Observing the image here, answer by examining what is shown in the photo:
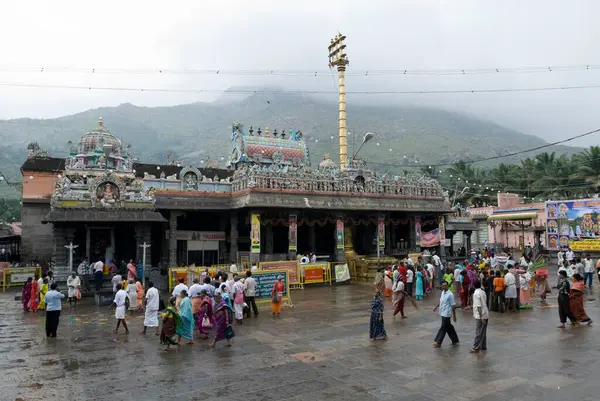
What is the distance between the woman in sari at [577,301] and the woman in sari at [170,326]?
10608mm

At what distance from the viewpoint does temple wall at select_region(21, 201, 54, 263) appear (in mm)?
27109

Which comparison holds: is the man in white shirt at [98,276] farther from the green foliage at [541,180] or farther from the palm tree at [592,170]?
the palm tree at [592,170]

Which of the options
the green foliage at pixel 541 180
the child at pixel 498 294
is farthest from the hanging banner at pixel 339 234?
the green foliage at pixel 541 180

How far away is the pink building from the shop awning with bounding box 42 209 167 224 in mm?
28832

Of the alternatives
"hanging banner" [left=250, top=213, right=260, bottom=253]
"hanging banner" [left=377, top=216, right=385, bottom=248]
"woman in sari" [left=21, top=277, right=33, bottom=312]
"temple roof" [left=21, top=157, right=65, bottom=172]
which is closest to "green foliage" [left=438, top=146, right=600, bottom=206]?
"hanging banner" [left=377, top=216, right=385, bottom=248]

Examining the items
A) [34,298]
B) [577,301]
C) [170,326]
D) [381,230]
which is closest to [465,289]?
[577,301]

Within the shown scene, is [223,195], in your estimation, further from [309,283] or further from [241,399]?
[241,399]

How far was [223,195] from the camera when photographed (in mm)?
25719

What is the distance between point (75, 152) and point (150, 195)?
400 inches

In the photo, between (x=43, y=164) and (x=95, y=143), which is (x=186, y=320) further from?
(x=43, y=164)

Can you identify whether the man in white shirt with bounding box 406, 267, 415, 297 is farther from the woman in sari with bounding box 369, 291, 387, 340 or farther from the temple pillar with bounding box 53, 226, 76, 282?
the temple pillar with bounding box 53, 226, 76, 282

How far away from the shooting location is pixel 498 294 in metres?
14.2

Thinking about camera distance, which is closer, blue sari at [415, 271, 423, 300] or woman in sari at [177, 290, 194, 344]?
woman in sari at [177, 290, 194, 344]

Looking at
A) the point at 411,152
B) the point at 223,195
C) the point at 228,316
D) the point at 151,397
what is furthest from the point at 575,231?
the point at 411,152
